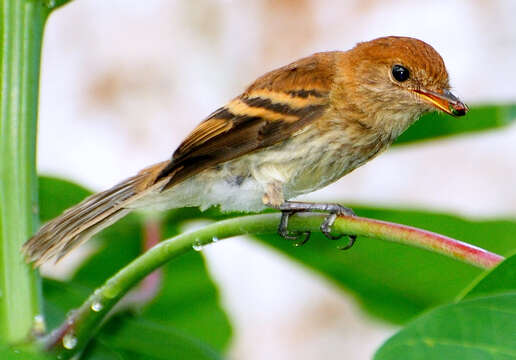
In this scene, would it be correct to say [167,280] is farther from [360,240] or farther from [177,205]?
[360,240]

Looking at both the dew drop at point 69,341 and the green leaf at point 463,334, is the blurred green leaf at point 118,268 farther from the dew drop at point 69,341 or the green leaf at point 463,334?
the green leaf at point 463,334

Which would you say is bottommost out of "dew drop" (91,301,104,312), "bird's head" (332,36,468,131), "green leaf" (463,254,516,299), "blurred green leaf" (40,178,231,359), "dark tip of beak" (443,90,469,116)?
"dew drop" (91,301,104,312)

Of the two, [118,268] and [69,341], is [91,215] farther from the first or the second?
[69,341]

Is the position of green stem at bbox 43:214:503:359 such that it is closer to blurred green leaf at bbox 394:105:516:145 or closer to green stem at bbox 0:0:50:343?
green stem at bbox 0:0:50:343

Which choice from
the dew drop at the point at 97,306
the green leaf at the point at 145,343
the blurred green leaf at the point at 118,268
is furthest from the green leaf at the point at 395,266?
the dew drop at the point at 97,306

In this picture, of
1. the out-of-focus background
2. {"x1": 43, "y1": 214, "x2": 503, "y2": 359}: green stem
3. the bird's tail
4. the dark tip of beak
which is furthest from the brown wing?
the out-of-focus background

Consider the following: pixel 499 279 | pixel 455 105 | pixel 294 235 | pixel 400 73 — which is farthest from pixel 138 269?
pixel 400 73

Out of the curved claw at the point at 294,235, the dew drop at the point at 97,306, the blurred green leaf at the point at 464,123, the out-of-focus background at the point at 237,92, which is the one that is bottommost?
the dew drop at the point at 97,306
